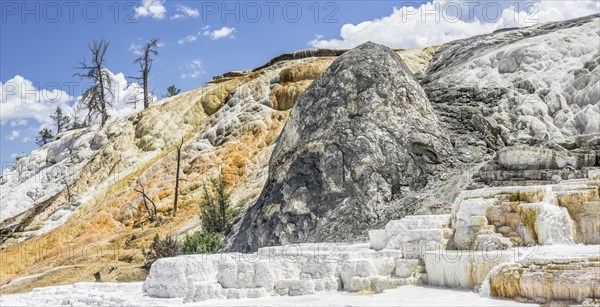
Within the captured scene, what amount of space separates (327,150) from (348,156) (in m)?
0.57

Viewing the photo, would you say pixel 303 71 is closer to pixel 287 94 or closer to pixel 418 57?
pixel 287 94

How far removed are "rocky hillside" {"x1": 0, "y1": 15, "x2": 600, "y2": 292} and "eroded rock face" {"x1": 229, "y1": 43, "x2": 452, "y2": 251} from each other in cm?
4

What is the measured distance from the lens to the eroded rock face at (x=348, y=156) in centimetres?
1459

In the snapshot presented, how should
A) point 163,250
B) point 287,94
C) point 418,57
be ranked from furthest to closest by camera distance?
1. point 418,57
2. point 287,94
3. point 163,250

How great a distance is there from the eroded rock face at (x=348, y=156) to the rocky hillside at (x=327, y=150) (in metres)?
0.04

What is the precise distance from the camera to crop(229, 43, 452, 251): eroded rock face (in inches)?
575

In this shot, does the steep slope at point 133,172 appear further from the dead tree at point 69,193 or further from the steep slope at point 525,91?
the steep slope at point 525,91

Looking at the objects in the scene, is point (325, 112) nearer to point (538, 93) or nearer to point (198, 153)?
point (538, 93)

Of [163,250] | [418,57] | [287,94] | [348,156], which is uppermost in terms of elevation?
[418,57]

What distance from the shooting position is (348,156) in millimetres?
15258

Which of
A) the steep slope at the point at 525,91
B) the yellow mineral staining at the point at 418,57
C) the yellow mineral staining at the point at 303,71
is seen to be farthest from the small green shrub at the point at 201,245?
the yellow mineral staining at the point at 418,57

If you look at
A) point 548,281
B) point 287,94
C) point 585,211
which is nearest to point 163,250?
point 585,211

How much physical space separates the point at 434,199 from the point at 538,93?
28.9 ft

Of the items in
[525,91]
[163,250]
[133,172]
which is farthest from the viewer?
[133,172]
